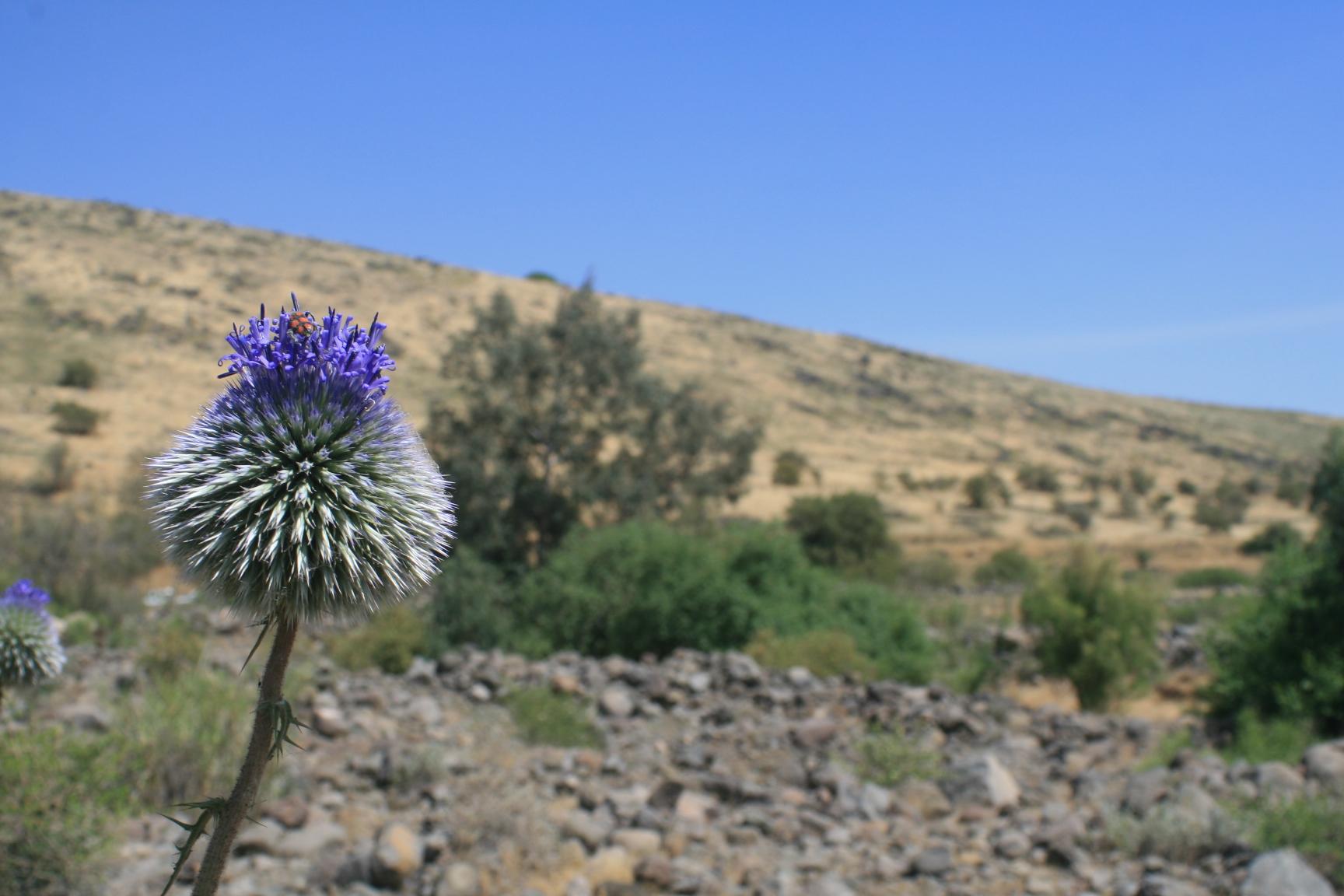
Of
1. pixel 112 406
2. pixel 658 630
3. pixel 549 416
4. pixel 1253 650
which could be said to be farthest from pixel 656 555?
pixel 112 406

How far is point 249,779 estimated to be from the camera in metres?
2.67

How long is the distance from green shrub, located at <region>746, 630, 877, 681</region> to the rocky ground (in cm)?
198

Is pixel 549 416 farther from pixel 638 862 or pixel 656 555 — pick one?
pixel 638 862

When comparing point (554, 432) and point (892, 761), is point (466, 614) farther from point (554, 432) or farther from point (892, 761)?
point (892, 761)

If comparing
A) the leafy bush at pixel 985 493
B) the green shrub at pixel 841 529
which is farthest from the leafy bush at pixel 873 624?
the leafy bush at pixel 985 493

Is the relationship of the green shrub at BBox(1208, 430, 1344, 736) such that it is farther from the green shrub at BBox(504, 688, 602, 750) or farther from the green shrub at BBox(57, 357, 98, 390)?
the green shrub at BBox(57, 357, 98, 390)

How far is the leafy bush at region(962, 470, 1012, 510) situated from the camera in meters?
47.6

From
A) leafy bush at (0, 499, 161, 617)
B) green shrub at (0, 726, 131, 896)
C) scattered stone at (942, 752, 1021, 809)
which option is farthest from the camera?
leafy bush at (0, 499, 161, 617)

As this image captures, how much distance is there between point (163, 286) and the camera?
166 feet

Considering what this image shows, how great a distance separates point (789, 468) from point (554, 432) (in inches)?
978

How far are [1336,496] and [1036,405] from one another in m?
63.8

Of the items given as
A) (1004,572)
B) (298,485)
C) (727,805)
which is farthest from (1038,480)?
(298,485)

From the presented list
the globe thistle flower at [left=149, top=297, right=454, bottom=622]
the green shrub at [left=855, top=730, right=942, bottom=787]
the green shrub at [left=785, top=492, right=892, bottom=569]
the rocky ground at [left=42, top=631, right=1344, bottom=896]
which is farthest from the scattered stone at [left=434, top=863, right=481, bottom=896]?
the green shrub at [left=785, top=492, right=892, bottom=569]

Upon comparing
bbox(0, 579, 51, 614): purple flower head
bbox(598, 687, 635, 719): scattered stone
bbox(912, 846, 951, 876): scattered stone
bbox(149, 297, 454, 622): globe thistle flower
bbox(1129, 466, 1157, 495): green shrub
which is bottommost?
bbox(598, 687, 635, 719): scattered stone
